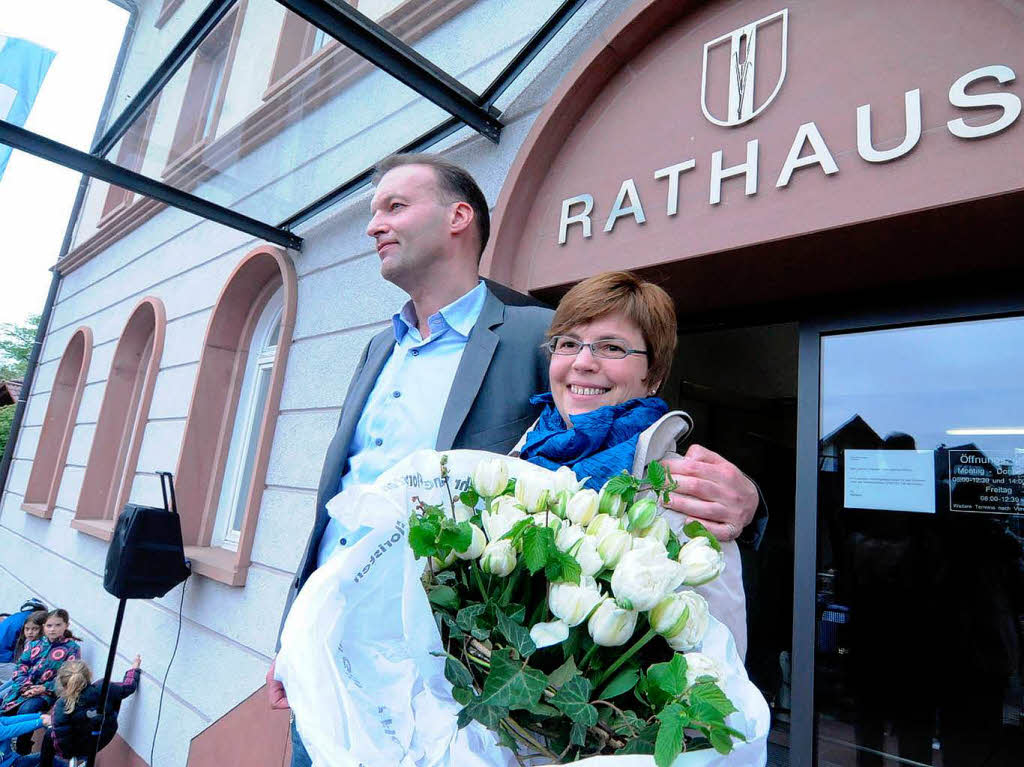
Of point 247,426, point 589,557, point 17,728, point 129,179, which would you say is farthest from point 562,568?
point 17,728

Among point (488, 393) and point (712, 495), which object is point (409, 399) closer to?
point (488, 393)

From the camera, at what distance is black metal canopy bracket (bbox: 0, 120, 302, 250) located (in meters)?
2.68

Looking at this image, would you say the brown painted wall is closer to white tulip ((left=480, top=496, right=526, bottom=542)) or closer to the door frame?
the door frame

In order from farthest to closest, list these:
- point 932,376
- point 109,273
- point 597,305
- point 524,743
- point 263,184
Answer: point 109,273, point 263,184, point 932,376, point 597,305, point 524,743

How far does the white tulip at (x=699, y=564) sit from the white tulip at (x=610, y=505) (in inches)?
3.5

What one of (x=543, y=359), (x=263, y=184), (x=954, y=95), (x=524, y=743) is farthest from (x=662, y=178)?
(x=263, y=184)

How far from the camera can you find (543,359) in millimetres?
1574

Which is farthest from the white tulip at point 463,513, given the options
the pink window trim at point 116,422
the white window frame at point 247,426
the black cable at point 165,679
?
the pink window trim at point 116,422

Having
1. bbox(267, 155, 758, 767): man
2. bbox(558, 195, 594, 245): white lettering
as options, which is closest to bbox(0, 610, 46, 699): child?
bbox(267, 155, 758, 767): man

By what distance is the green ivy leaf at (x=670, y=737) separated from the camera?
19.9 inches

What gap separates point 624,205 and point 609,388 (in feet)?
4.17

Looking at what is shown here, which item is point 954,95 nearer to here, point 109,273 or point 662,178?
point 662,178

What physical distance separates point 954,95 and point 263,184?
10.9 ft

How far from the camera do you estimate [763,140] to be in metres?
1.86
